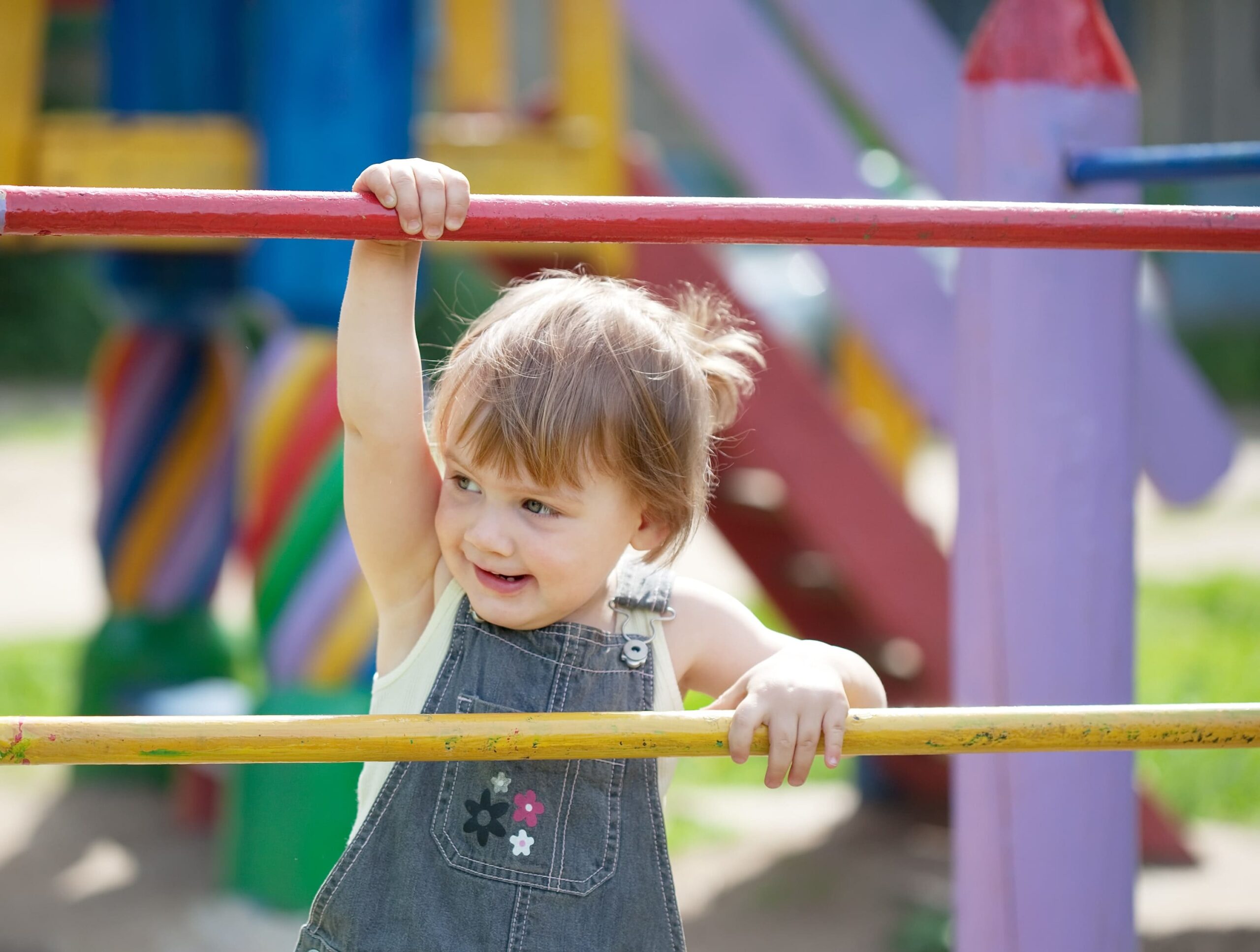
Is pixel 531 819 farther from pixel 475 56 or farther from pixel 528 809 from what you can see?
pixel 475 56

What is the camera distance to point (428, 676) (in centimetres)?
Answer: 132

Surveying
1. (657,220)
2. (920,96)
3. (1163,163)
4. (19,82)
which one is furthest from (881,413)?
(657,220)

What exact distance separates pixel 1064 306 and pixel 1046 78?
28 cm

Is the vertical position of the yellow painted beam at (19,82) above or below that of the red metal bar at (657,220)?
above

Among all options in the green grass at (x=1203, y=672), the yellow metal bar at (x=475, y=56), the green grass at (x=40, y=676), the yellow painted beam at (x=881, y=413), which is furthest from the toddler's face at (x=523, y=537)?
the yellow metal bar at (x=475, y=56)

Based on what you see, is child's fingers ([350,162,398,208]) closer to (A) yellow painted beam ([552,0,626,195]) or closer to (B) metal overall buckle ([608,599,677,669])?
(B) metal overall buckle ([608,599,677,669])

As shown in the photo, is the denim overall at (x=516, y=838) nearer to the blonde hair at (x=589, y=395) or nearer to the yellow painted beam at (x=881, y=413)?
the blonde hair at (x=589, y=395)

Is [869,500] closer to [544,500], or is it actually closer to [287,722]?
[544,500]

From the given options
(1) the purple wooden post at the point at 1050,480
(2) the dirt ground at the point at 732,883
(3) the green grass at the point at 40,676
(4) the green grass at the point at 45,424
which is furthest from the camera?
(4) the green grass at the point at 45,424

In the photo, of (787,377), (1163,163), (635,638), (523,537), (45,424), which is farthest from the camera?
(45,424)

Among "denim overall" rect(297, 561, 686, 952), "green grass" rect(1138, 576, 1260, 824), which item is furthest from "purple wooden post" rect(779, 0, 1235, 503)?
"denim overall" rect(297, 561, 686, 952)

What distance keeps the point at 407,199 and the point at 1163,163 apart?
0.96m

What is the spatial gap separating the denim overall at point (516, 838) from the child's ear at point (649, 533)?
0.29ft

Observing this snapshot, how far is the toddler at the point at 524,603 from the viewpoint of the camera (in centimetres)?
125
